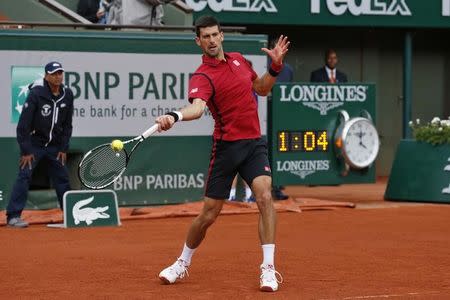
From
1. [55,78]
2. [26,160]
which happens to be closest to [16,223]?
[26,160]

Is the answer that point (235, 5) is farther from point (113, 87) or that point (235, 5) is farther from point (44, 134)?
point (44, 134)

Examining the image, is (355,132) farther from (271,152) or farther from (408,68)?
(408,68)

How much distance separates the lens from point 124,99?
15.8m

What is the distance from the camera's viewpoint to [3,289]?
9172 millimetres

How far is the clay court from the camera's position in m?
9.04

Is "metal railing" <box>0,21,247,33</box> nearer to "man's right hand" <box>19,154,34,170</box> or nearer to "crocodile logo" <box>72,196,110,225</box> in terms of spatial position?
"man's right hand" <box>19,154,34,170</box>

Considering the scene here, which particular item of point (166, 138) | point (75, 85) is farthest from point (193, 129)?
point (75, 85)

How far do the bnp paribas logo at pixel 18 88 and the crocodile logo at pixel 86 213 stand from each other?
1646mm

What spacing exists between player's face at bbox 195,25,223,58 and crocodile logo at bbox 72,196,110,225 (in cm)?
528

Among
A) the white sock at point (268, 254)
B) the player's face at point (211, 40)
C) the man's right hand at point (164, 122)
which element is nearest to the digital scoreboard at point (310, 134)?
the player's face at point (211, 40)

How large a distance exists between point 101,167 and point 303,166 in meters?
7.06

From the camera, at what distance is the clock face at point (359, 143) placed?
1659cm

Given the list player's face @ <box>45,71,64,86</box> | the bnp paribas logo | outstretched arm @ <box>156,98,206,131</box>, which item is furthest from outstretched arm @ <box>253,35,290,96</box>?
the bnp paribas logo

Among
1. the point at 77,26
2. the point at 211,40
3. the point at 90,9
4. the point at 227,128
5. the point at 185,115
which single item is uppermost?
the point at 90,9
